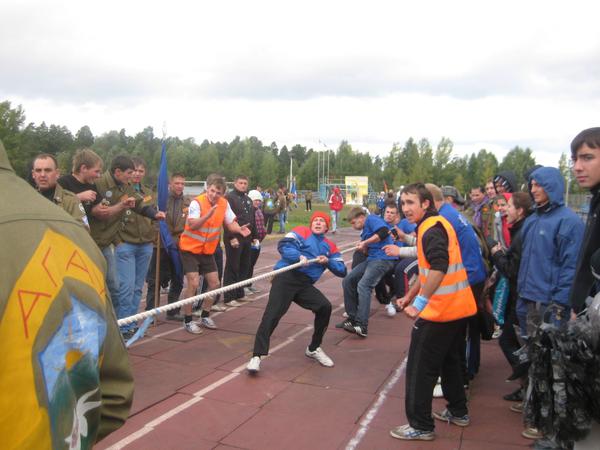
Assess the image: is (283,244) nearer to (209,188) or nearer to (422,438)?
Answer: (209,188)

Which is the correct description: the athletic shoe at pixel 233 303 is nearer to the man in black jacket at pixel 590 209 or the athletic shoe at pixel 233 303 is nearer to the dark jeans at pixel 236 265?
the dark jeans at pixel 236 265

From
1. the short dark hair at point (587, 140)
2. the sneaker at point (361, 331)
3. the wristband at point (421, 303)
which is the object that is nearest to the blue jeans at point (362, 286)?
the sneaker at point (361, 331)

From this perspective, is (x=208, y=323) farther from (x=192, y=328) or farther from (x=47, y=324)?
(x=47, y=324)

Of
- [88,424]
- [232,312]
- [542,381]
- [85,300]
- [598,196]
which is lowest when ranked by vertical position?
[232,312]

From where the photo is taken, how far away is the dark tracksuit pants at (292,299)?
551cm

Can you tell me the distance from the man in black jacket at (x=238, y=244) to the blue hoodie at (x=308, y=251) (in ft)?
7.62

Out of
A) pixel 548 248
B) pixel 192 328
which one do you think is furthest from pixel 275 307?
pixel 548 248

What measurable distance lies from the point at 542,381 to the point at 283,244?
3.58m

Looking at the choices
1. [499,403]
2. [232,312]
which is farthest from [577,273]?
[232,312]

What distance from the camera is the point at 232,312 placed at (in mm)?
8062

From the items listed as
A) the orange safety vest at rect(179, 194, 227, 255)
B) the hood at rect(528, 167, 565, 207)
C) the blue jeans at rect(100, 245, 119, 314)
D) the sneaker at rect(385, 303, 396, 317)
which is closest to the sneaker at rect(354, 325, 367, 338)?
the sneaker at rect(385, 303, 396, 317)

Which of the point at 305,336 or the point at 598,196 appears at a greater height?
the point at 598,196

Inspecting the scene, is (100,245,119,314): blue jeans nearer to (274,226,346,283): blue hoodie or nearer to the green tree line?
(274,226,346,283): blue hoodie

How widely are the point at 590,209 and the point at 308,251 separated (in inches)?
132
